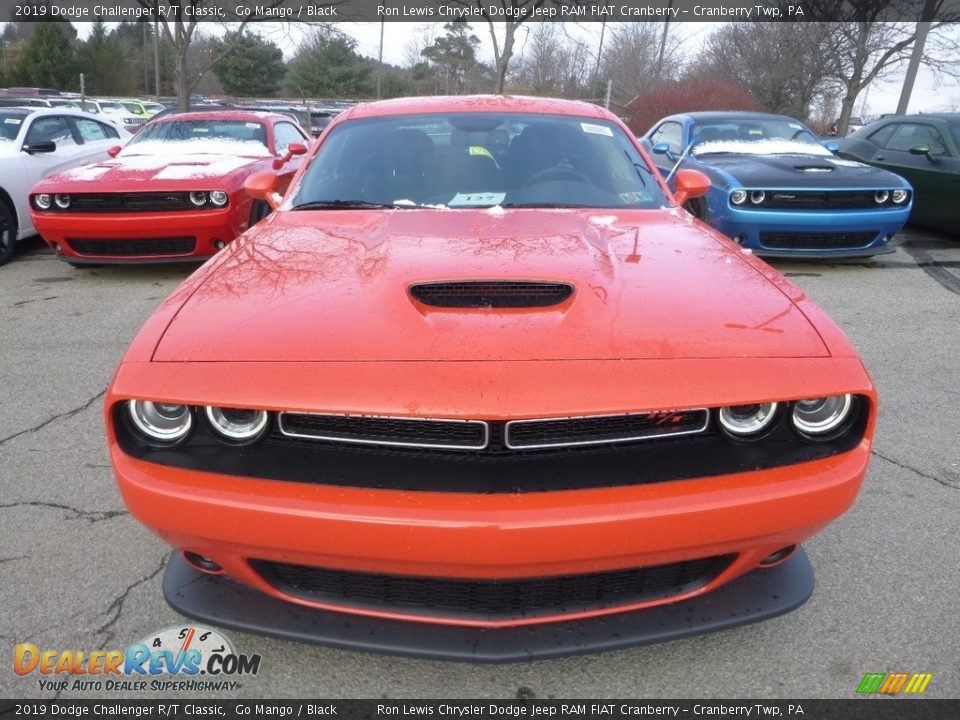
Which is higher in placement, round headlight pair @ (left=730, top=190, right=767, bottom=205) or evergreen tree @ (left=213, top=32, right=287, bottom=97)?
evergreen tree @ (left=213, top=32, right=287, bottom=97)

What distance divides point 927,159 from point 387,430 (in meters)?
8.37

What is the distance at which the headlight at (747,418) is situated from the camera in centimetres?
162

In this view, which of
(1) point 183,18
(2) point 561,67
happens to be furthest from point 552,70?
(1) point 183,18

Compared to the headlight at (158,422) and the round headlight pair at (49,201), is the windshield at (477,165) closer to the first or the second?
the headlight at (158,422)

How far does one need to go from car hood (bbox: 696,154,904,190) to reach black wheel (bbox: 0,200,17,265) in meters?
6.71

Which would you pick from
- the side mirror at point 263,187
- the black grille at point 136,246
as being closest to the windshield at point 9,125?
the black grille at point 136,246

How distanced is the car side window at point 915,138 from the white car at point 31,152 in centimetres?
939

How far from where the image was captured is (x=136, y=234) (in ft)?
18.5

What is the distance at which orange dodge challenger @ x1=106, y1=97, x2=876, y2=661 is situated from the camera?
146 cm

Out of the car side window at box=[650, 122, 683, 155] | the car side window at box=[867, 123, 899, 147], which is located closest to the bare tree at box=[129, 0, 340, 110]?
the car side window at box=[650, 122, 683, 155]

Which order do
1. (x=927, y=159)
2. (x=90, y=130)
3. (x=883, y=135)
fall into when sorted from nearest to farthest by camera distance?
(x=927, y=159) → (x=90, y=130) → (x=883, y=135)

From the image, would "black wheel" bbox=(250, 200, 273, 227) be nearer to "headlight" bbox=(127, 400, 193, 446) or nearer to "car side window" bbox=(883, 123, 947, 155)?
"headlight" bbox=(127, 400, 193, 446)

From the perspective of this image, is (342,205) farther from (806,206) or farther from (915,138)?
(915,138)
